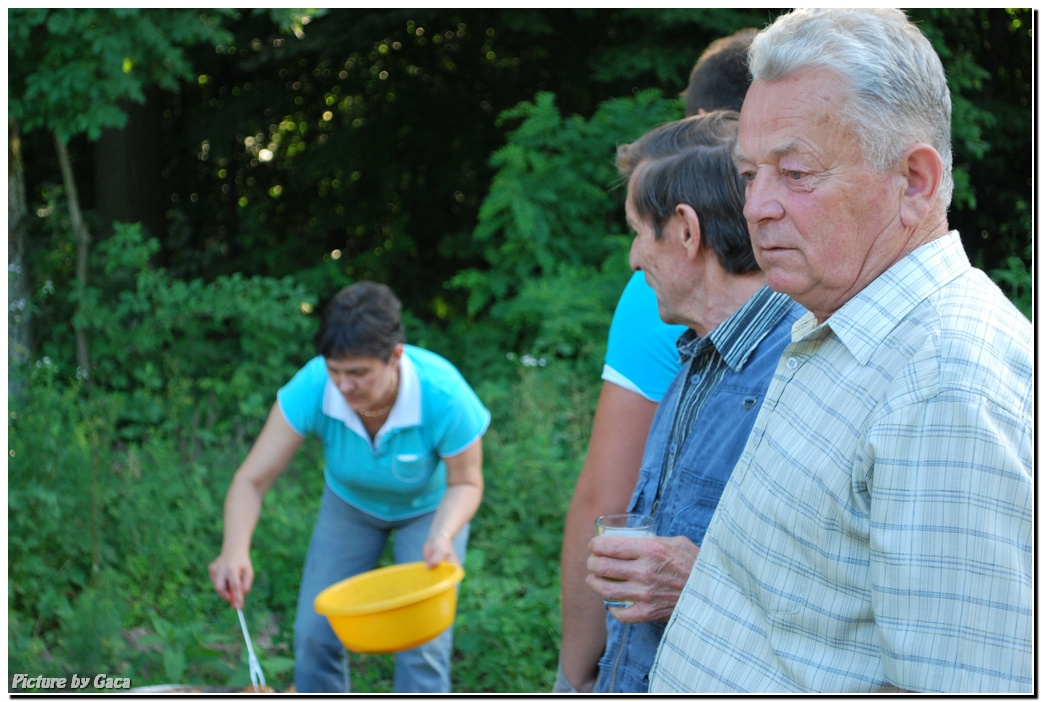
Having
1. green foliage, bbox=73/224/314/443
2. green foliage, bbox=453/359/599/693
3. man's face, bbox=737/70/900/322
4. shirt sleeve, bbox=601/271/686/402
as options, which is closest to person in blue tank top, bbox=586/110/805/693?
shirt sleeve, bbox=601/271/686/402

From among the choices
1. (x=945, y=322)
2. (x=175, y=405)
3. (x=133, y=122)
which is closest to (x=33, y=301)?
(x=175, y=405)

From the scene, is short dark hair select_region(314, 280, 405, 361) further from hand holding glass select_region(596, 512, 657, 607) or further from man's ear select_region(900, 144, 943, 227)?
man's ear select_region(900, 144, 943, 227)

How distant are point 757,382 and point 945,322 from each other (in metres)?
0.59

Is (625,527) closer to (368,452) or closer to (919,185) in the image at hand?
(919,185)

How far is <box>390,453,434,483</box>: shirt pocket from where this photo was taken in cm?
314

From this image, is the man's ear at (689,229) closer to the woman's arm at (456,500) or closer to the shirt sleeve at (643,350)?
the shirt sleeve at (643,350)

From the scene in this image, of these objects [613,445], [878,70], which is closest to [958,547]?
[878,70]

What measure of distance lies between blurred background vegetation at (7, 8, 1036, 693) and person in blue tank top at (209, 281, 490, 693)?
372 mm

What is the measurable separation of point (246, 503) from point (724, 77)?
2.07m

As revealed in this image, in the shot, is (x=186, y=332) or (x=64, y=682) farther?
(x=186, y=332)

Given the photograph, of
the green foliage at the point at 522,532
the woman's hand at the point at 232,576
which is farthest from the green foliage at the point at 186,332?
the woman's hand at the point at 232,576

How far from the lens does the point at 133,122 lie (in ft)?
27.1

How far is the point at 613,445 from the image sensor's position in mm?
2018

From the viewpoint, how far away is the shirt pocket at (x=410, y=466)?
314 cm
